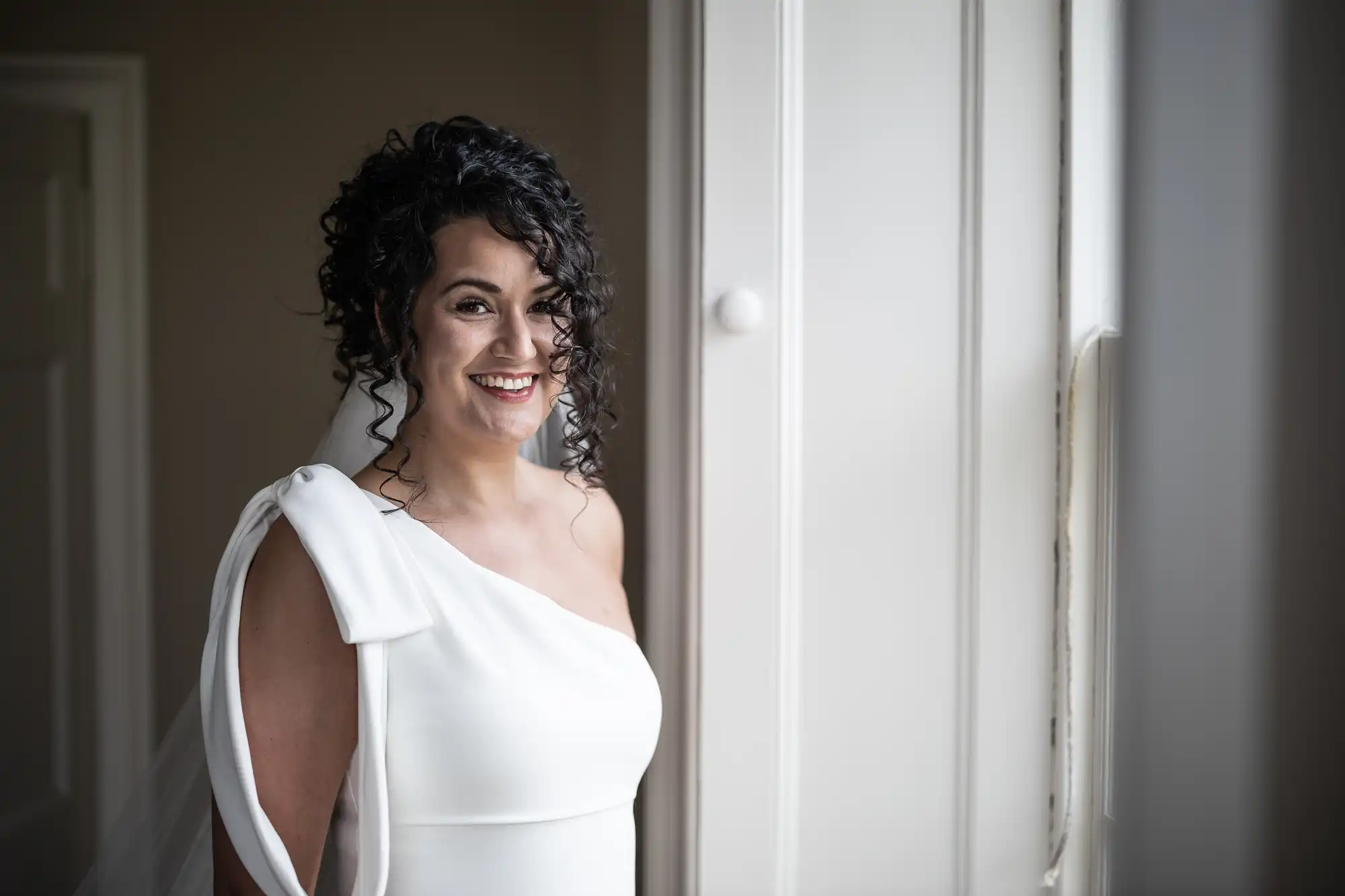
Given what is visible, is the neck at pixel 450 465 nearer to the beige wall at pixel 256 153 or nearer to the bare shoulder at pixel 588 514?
the bare shoulder at pixel 588 514

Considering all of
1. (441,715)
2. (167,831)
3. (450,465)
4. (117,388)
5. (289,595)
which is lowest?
(167,831)

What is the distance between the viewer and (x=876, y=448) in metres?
1.13

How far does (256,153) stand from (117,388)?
596 millimetres

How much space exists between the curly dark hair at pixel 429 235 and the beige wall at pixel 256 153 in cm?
88

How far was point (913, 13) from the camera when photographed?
1108 millimetres

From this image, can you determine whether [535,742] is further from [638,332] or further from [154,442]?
[154,442]

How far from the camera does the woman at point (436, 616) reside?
88 centimetres

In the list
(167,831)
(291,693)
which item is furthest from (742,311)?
(167,831)

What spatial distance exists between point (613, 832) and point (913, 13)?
1.01 meters

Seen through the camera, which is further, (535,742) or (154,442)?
(154,442)

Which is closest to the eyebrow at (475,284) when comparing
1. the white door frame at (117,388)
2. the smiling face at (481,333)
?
the smiling face at (481,333)

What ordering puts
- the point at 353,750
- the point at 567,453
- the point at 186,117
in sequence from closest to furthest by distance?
the point at 353,750, the point at 567,453, the point at 186,117

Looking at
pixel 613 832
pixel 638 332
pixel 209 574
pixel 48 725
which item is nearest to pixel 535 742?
pixel 613 832

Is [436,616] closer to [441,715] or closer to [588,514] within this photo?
[441,715]
